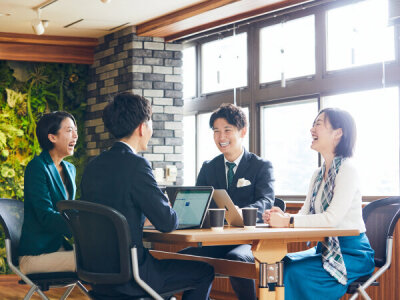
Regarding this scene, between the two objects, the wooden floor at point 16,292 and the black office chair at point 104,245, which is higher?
the black office chair at point 104,245

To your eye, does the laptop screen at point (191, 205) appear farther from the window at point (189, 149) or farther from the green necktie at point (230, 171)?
the window at point (189, 149)

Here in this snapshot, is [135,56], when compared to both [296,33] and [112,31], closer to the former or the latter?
[112,31]

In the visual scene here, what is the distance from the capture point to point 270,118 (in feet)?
18.3

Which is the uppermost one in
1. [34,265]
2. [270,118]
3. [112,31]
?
[112,31]

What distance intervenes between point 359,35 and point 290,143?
1120 millimetres

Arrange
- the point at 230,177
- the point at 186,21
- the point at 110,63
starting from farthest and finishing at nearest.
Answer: the point at 110,63
the point at 186,21
the point at 230,177

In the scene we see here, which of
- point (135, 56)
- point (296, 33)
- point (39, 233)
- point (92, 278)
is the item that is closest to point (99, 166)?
point (92, 278)

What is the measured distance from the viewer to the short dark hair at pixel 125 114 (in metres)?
2.71

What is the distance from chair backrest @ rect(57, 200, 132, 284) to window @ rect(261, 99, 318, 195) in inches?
114

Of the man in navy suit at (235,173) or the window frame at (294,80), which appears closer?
the man in navy suit at (235,173)

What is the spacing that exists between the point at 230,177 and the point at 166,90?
113 inches

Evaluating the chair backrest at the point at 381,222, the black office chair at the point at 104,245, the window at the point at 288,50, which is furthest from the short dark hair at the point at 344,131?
the window at the point at 288,50

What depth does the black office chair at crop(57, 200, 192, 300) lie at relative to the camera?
2416 millimetres

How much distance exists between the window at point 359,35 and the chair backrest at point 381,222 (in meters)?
1.55
